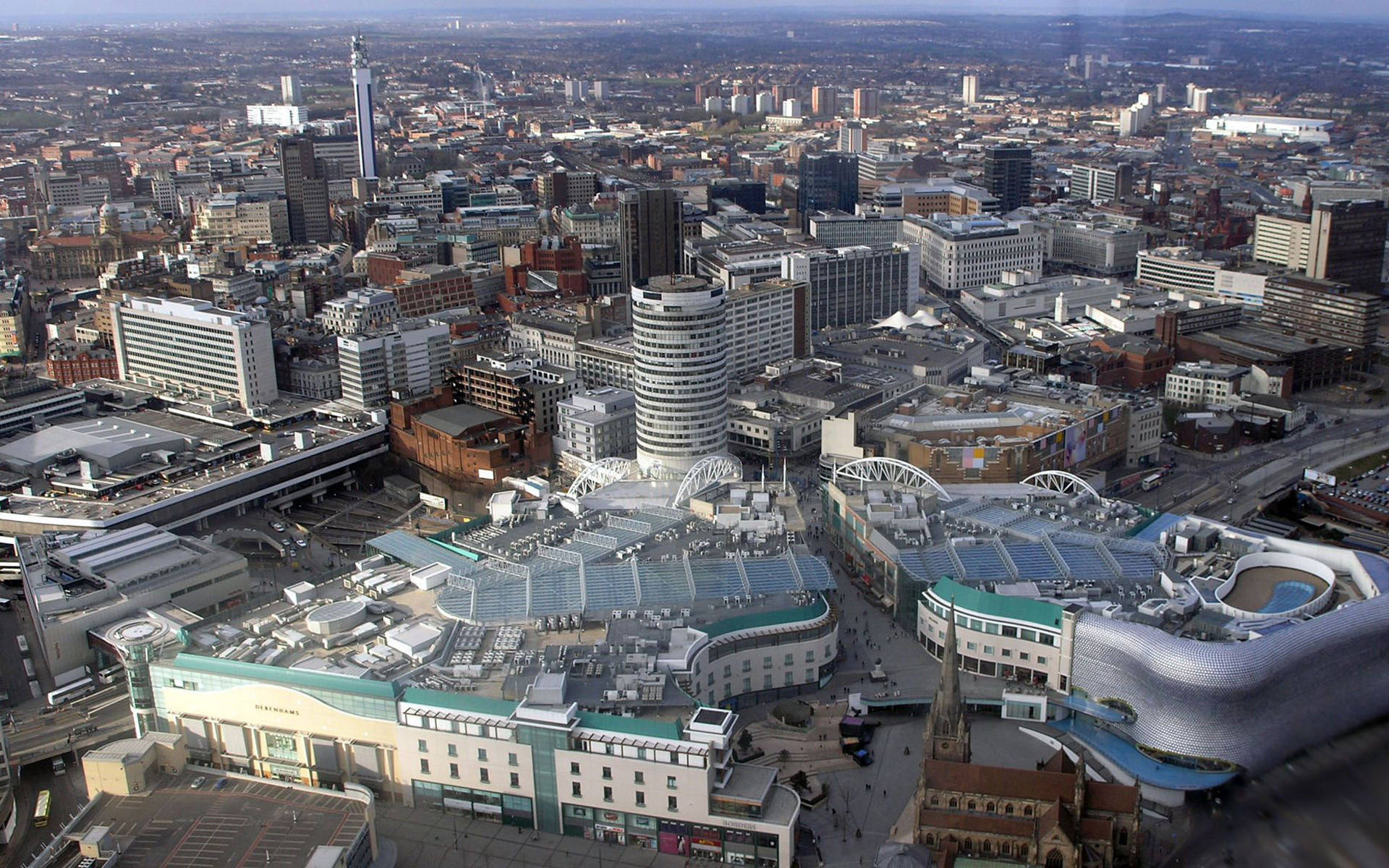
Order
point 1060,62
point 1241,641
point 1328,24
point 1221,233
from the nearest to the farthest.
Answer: point 1241,641, point 1221,233, point 1328,24, point 1060,62

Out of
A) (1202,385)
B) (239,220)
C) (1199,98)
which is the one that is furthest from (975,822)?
(1199,98)

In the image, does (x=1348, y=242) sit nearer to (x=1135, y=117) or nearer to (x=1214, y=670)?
(x=1214, y=670)

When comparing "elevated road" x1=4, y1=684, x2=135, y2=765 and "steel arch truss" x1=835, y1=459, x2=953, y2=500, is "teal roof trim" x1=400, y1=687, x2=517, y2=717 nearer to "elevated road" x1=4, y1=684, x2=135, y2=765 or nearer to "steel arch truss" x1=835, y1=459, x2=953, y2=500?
"elevated road" x1=4, y1=684, x2=135, y2=765

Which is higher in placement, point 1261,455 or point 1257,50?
point 1257,50

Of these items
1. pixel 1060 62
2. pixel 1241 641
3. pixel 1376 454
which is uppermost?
pixel 1060 62

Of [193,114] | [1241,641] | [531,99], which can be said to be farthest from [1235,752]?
[531,99]

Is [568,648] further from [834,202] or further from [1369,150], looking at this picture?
[1369,150]

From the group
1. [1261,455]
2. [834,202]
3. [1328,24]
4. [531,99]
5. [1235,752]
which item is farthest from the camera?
[531,99]

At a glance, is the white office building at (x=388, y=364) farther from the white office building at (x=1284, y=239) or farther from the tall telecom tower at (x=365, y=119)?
the tall telecom tower at (x=365, y=119)
